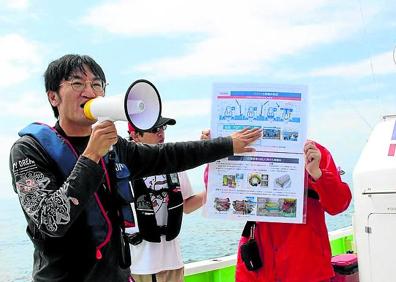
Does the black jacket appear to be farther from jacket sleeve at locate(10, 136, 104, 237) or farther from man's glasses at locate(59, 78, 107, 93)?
man's glasses at locate(59, 78, 107, 93)

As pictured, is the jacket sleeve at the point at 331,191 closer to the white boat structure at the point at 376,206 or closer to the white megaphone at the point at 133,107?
the white boat structure at the point at 376,206

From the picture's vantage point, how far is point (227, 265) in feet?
11.1

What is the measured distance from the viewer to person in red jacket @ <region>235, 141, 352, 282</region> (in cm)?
189

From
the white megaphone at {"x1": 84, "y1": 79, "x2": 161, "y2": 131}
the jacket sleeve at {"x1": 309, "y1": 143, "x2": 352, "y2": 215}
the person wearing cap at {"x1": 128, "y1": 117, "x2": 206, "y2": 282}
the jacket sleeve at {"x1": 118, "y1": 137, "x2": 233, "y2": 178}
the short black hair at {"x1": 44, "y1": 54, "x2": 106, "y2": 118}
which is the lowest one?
the person wearing cap at {"x1": 128, "y1": 117, "x2": 206, "y2": 282}

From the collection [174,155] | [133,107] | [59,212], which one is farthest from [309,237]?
[59,212]

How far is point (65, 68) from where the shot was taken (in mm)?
1586

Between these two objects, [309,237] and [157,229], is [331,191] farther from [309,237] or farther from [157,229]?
[157,229]

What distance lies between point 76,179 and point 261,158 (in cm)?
89

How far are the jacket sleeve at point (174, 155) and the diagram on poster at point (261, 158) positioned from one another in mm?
82

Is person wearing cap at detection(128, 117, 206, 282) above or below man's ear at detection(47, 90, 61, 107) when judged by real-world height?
below

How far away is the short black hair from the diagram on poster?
0.59 meters

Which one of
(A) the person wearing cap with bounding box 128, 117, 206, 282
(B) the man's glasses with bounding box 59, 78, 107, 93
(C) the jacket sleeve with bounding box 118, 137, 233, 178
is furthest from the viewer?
(A) the person wearing cap with bounding box 128, 117, 206, 282

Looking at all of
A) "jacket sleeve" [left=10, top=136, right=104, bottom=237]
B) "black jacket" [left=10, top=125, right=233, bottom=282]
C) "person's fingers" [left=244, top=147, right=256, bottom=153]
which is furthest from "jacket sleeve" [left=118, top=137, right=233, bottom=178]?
"jacket sleeve" [left=10, top=136, right=104, bottom=237]

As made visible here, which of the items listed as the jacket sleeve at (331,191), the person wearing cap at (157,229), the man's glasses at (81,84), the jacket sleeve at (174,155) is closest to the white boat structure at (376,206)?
the jacket sleeve at (331,191)
